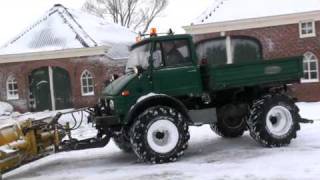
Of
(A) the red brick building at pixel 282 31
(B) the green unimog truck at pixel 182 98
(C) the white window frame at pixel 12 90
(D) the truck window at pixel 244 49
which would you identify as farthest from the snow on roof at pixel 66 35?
(B) the green unimog truck at pixel 182 98

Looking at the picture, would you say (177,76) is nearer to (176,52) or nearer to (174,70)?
(174,70)

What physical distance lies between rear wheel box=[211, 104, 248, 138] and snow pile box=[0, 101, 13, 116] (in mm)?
17545

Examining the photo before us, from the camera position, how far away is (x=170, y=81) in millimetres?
10945

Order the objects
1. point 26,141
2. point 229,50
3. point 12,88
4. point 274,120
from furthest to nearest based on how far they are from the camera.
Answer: point 12,88, point 229,50, point 274,120, point 26,141

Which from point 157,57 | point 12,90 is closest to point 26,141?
point 157,57

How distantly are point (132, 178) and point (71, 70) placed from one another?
1945 cm

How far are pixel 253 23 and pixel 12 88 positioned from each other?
13083 millimetres

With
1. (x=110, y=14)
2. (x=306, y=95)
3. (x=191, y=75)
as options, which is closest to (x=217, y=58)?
(x=306, y=95)

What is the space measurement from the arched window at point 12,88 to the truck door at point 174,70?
19745 millimetres

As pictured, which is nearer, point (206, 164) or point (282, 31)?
point (206, 164)

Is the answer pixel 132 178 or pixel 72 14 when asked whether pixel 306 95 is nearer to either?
pixel 72 14

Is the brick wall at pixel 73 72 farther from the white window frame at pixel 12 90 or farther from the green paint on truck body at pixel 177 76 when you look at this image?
the green paint on truck body at pixel 177 76

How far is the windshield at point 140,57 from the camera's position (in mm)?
10997

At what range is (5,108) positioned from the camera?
2873 centimetres
